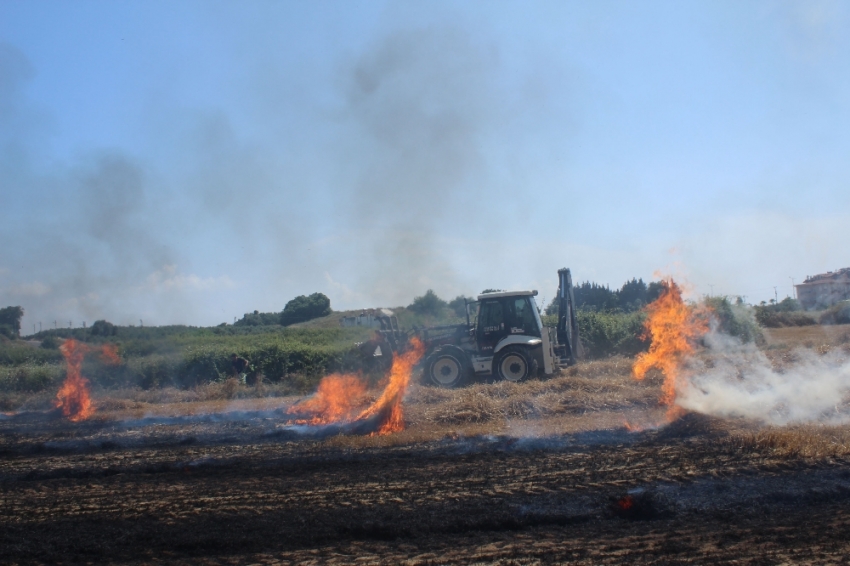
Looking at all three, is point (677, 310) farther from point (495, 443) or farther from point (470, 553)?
point (470, 553)

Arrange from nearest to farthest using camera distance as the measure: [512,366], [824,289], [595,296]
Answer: [512,366], [824,289], [595,296]

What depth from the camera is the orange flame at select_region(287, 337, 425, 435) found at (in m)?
12.2

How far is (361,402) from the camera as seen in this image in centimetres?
1400

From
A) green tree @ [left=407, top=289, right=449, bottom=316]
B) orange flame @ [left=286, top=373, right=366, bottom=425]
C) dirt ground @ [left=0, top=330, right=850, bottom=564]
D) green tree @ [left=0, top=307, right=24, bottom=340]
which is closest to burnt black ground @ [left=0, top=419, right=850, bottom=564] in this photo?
dirt ground @ [left=0, top=330, right=850, bottom=564]

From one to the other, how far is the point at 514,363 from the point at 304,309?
22.8 m

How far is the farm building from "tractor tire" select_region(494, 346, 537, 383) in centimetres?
1376

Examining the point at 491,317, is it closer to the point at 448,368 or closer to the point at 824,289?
the point at 448,368

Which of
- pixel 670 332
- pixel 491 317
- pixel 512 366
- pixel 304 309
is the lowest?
pixel 512 366

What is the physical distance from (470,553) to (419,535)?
0.73 meters

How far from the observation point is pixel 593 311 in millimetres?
26594

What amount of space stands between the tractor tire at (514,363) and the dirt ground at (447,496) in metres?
4.11

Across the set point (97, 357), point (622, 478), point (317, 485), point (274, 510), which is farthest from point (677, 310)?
point (97, 357)

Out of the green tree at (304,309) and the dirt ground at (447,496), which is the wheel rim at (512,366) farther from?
the green tree at (304,309)

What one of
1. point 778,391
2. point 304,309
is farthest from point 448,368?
point 304,309
